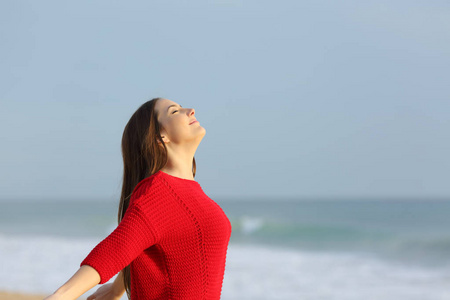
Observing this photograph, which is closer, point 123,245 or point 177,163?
point 123,245

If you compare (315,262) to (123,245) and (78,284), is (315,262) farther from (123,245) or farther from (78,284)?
(78,284)

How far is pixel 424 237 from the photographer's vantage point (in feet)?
52.9

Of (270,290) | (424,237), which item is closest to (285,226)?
(424,237)

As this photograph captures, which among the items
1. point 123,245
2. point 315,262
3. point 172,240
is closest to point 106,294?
point 172,240

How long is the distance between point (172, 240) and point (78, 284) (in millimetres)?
379

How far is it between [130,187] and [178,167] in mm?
204

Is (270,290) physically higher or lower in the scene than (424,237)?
lower

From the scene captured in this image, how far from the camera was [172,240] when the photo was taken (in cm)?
177

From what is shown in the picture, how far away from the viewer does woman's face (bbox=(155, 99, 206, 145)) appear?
6.55 feet

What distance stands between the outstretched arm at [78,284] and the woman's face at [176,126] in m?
0.63

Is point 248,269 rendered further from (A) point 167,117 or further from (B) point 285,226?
(B) point 285,226

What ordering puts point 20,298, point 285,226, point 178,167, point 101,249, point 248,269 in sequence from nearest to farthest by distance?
1. point 101,249
2. point 178,167
3. point 20,298
4. point 248,269
5. point 285,226

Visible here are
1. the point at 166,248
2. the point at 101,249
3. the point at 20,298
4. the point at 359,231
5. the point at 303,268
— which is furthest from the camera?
the point at 359,231

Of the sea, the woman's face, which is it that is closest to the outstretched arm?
the woman's face
